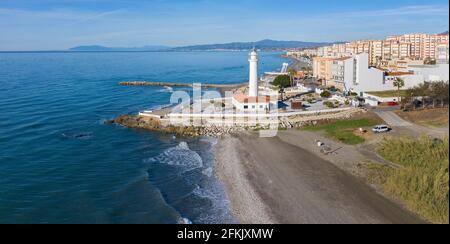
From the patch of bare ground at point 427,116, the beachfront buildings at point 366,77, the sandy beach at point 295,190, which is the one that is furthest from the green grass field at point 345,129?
the beachfront buildings at point 366,77

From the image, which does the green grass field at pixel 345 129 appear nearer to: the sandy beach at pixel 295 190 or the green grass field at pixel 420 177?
the sandy beach at pixel 295 190

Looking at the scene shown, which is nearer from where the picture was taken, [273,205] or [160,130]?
[273,205]

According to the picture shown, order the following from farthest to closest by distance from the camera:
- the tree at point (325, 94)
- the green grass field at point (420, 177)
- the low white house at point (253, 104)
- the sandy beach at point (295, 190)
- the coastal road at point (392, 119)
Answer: the tree at point (325, 94) < the low white house at point (253, 104) < the coastal road at point (392, 119) < the sandy beach at point (295, 190) < the green grass field at point (420, 177)

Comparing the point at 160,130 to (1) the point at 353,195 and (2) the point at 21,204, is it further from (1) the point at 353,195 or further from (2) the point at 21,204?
(1) the point at 353,195

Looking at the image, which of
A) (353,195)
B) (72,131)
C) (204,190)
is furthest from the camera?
(72,131)

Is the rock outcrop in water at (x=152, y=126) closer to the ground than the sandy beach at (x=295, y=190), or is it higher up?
higher up

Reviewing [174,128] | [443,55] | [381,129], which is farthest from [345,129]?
[174,128]

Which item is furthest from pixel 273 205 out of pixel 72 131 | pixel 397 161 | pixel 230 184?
pixel 72 131

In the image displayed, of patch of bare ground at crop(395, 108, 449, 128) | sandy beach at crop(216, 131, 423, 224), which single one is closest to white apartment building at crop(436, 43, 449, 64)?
patch of bare ground at crop(395, 108, 449, 128)

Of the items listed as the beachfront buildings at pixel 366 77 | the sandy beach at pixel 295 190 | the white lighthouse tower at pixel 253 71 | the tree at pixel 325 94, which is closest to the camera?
the sandy beach at pixel 295 190
